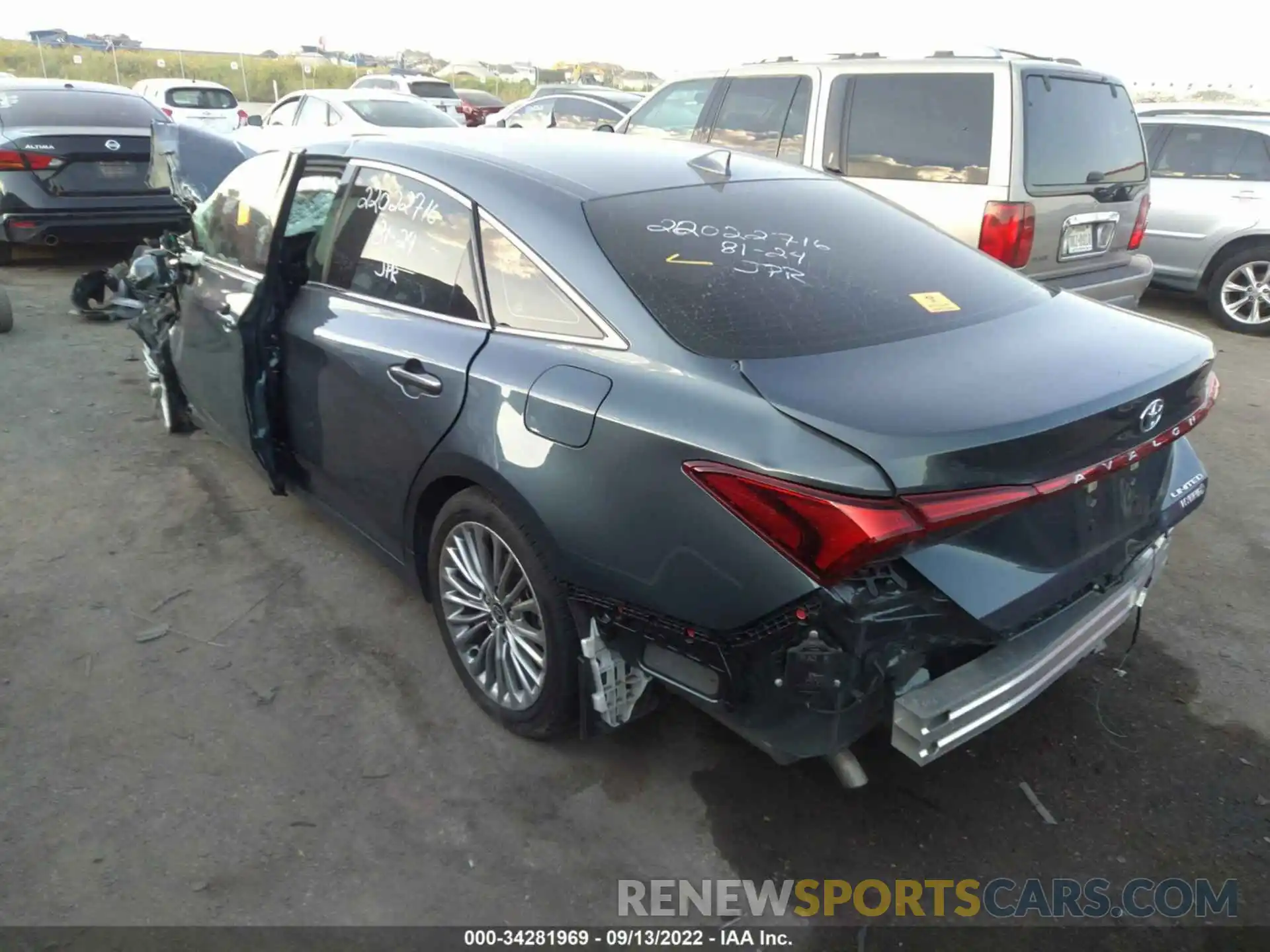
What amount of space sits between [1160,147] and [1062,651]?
7.75 meters

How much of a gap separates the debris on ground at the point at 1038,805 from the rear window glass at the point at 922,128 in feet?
12.0

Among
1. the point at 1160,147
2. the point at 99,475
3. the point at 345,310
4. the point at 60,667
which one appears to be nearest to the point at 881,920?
the point at 345,310

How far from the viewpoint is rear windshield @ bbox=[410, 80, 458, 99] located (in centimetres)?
1944

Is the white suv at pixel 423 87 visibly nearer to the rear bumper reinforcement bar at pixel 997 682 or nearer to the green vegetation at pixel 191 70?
the green vegetation at pixel 191 70

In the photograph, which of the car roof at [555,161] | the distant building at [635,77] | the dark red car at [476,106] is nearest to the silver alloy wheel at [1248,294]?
the car roof at [555,161]

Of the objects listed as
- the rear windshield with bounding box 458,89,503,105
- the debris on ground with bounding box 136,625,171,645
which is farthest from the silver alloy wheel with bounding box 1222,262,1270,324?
the rear windshield with bounding box 458,89,503,105

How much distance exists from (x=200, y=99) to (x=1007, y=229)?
16480 mm

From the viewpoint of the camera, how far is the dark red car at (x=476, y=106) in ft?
67.2

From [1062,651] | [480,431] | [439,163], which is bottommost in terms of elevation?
[1062,651]

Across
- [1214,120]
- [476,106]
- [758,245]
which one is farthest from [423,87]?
[758,245]

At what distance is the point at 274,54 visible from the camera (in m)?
58.0

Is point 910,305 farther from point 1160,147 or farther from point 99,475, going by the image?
point 1160,147

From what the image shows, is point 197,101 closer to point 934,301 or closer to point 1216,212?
point 1216,212

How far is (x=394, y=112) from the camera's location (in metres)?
11.6
